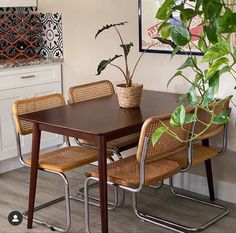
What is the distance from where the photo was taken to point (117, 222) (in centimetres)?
320

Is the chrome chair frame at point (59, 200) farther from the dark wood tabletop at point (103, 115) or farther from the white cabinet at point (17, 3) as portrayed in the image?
the white cabinet at point (17, 3)

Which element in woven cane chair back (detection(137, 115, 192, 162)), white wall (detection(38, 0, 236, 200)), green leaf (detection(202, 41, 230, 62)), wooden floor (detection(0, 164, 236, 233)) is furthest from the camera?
white wall (detection(38, 0, 236, 200))

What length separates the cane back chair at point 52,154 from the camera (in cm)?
296

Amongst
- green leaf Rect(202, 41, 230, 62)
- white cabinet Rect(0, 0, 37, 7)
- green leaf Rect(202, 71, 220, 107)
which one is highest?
white cabinet Rect(0, 0, 37, 7)

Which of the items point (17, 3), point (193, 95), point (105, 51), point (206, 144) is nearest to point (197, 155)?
point (206, 144)

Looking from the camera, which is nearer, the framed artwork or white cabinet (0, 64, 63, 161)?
the framed artwork

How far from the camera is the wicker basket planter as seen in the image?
→ 313 cm

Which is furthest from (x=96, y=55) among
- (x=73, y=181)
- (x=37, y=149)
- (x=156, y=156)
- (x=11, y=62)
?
(x=156, y=156)

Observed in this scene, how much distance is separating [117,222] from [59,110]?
2.69ft

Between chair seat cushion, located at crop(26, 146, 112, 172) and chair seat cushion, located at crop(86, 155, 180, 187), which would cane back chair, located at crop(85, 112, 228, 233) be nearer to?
chair seat cushion, located at crop(86, 155, 180, 187)

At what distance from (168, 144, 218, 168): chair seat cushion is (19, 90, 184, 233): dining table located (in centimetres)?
30

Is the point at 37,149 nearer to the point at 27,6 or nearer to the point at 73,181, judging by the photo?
the point at 73,181

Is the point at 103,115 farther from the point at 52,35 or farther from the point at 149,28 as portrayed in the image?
the point at 52,35

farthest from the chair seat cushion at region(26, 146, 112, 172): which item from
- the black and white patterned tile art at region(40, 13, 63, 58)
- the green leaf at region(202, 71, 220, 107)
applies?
the green leaf at region(202, 71, 220, 107)
